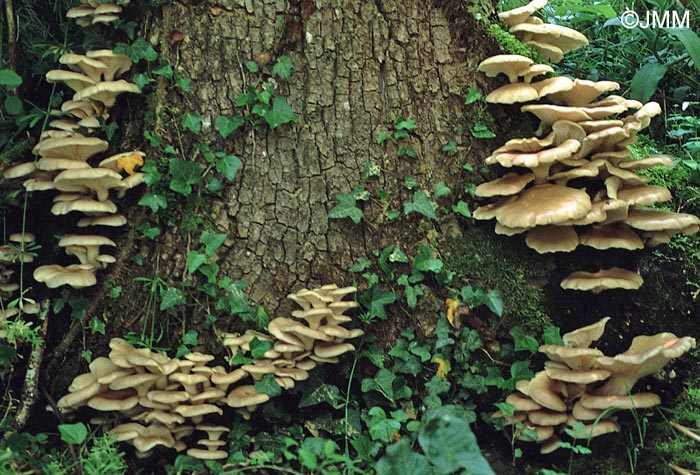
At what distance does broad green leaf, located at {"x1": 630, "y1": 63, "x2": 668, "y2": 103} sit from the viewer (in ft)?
17.3

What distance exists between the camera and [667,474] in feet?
11.0

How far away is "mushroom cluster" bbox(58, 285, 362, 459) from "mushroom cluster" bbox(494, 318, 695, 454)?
3.36 feet

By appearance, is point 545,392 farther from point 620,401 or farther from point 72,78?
point 72,78

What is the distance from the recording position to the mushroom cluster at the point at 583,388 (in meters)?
3.29

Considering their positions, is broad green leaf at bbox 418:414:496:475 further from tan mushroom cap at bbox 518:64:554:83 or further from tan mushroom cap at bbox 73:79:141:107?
tan mushroom cap at bbox 73:79:141:107

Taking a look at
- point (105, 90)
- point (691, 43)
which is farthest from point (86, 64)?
point (691, 43)

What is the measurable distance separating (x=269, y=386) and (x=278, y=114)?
60.5 inches

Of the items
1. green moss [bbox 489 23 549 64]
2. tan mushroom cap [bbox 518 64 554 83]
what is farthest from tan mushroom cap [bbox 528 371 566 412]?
green moss [bbox 489 23 549 64]

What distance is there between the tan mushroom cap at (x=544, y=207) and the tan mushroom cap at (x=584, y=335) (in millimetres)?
610

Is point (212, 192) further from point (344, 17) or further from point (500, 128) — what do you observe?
point (500, 128)

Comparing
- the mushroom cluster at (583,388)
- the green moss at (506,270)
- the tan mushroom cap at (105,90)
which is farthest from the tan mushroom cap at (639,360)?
the tan mushroom cap at (105,90)

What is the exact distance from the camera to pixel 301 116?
3.75 meters

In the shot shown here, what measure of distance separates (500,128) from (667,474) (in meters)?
2.17

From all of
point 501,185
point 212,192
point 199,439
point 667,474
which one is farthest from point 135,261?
point 667,474
